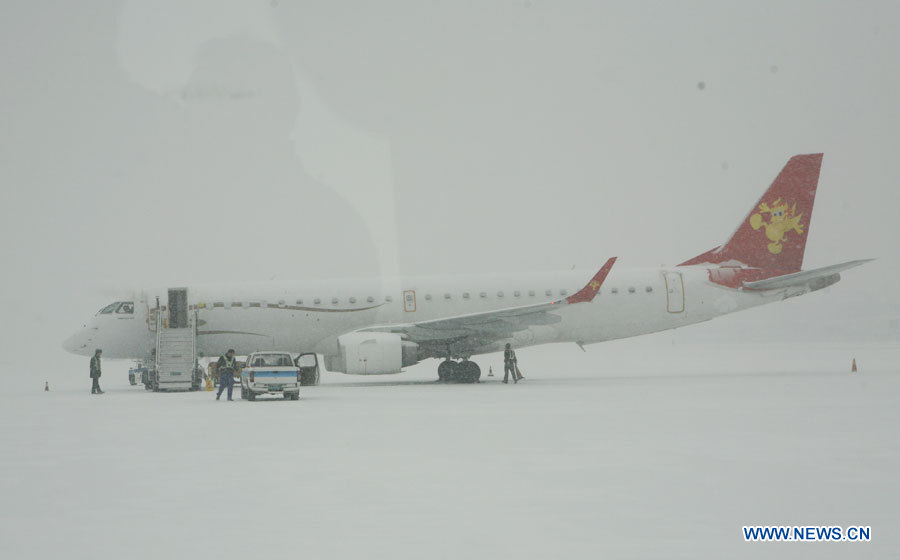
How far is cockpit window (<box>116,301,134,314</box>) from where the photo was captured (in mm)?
31422

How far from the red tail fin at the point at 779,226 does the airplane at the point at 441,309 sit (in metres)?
0.57

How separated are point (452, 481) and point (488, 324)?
20.2m

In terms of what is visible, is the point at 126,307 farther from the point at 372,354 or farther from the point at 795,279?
the point at 795,279

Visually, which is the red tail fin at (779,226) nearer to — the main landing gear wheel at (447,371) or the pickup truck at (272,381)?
the main landing gear wheel at (447,371)

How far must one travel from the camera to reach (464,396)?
2398cm

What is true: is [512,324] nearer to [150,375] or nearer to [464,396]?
[464,396]

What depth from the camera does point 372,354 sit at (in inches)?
1148

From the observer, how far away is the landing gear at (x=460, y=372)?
30.9 meters

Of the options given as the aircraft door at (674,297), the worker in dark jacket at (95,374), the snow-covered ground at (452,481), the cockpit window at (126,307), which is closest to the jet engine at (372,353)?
the worker in dark jacket at (95,374)

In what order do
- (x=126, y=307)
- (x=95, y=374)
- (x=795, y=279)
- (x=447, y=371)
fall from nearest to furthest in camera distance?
(x=95, y=374) → (x=447, y=371) → (x=126, y=307) → (x=795, y=279)

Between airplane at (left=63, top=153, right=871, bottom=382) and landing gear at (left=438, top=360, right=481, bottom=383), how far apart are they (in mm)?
45

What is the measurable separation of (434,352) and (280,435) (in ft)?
54.2

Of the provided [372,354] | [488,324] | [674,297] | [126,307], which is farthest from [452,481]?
[126,307]

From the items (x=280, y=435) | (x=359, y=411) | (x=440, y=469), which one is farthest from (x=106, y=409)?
(x=440, y=469)
